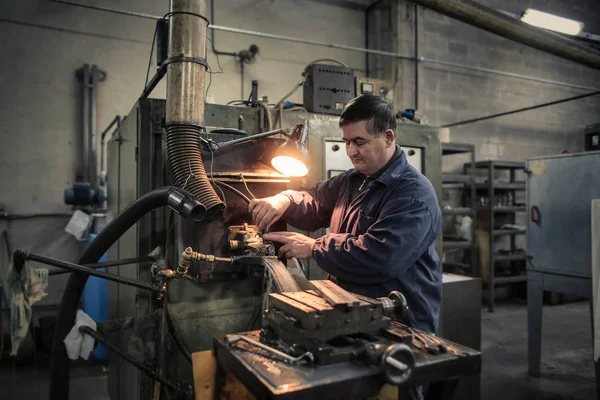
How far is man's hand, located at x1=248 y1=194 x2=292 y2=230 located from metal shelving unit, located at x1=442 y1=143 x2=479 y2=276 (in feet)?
9.14

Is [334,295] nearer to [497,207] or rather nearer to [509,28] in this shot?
[509,28]

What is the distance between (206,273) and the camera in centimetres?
139

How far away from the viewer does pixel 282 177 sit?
156 centimetres

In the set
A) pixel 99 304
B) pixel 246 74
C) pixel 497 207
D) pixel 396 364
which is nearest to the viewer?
pixel 396 364

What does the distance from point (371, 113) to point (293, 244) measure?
1.55 feet

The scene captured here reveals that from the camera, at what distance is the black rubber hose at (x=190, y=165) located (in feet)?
4.27

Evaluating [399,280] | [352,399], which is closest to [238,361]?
[352,399]

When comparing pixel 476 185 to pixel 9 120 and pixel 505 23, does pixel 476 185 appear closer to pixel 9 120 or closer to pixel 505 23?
pixel 505 23

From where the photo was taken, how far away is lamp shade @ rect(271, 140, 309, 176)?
1.46 metres

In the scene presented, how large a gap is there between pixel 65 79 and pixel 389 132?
2.88m

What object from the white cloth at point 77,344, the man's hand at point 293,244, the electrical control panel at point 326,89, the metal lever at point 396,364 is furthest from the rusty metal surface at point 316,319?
the electrical control panel at point 326,89

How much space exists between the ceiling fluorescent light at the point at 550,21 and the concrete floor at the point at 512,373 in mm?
2520

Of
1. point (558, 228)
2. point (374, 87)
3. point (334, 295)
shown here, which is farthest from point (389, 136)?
point (558, 228)

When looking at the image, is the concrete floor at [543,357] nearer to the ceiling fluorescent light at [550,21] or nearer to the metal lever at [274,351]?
the metal lever at [274,351]
